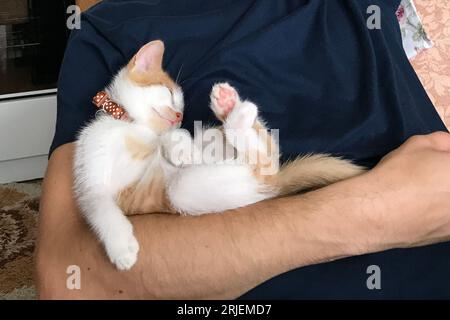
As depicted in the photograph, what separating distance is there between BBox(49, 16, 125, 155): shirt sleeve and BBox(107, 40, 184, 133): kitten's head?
0.04 m

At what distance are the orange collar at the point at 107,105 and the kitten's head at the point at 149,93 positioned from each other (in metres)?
0.02

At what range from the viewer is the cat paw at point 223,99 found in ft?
2.85

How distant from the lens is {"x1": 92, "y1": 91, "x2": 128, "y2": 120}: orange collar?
0.97m

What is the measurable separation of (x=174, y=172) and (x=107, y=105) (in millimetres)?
201

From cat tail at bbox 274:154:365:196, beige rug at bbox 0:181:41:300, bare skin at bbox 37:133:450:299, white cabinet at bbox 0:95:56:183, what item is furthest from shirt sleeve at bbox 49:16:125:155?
white cabinet at bbox 0:95:56:183

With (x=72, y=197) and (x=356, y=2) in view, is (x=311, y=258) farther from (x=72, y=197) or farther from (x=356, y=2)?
(x=356, y=2)

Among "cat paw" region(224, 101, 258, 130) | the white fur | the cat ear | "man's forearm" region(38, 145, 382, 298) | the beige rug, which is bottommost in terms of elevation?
the beige rug

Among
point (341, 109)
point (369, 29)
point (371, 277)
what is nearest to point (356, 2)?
point (369, 29)

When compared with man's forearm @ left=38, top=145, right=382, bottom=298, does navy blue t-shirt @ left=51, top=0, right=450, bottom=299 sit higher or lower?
higher

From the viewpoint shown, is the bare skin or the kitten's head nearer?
the bare skin

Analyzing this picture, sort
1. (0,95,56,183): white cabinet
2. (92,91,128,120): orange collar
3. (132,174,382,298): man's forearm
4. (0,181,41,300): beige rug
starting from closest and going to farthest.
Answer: (132,174,382,298): man's forearm < (92,91,128,120): orange collar < (0,181,41,300): beige rug < (0,95,56,183): white cabinet

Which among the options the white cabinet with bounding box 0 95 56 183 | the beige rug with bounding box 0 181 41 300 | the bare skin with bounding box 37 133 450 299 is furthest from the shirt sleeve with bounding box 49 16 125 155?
the white cabinet with bounding box 0 95 56 183

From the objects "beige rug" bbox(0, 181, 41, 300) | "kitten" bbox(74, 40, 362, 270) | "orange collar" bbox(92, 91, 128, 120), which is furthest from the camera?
"beige rug" bbox(0, 181, 41, 300)

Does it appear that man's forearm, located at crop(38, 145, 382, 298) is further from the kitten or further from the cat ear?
the cat ear
